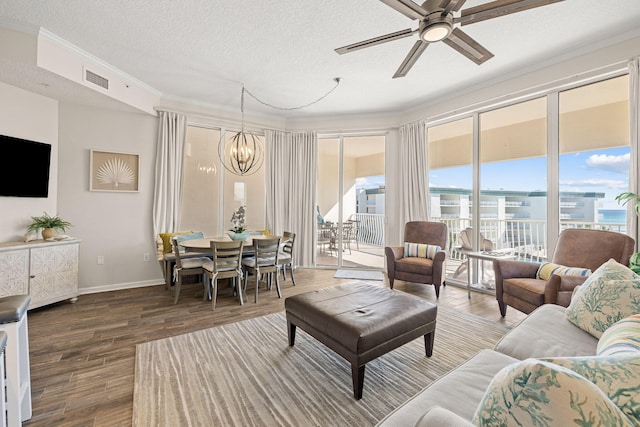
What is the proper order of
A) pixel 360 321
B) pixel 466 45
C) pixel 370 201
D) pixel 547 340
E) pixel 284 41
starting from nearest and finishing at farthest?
pixel 547 340 < pixel 360 321 < pixel 466 45 < pixel 284 41 < pixel 370 201

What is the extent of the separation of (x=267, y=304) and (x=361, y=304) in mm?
1681

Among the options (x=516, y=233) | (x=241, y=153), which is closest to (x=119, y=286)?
(x=241, y=153)

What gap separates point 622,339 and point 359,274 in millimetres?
3995

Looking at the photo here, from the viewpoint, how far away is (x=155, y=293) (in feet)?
12.7

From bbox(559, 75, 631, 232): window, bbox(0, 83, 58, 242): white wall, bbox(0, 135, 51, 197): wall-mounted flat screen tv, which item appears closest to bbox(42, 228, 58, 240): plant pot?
bbox(0, 83, 58, 242): white wall

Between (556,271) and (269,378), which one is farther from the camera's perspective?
(556,271)

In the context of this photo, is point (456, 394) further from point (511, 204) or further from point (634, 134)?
point (511, 204)

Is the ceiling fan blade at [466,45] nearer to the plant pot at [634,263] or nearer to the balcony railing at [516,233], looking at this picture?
the plant pot at [634,263]

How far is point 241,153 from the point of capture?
4.23 metres

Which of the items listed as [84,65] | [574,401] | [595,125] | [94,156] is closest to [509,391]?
[574,401]

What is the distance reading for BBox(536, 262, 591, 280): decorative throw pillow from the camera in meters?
2.50

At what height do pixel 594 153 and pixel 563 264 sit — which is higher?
pixel 594 153

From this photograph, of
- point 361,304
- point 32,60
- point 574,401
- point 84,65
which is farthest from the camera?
point 84,65

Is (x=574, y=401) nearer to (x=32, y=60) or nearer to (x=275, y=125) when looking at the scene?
(x=32, y=60)
